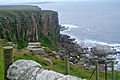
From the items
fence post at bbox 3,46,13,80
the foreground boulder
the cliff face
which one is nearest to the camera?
the foreground boulder

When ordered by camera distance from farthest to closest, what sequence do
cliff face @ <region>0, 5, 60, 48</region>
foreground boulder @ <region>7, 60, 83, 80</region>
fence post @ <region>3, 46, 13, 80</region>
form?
cliff face @ <region>0, 5, 60, 48</region> → fence post @ <region>3, 46, 13, 80</region> → foreground boulder @ <region>7, 60, 83, 80</region>

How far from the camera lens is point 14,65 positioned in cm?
550

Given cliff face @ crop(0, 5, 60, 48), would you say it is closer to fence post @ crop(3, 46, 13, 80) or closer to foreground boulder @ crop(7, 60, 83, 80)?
fence post @ crop(3, 46, 13, 80)

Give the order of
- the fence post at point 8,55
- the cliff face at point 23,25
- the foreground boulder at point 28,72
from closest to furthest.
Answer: the foreground boulder at point 28,72
the fence post at point 8,55
the cliff face at point 23,25

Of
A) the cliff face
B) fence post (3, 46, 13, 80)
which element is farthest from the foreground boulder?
the cliff face

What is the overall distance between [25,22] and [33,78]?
46.8m

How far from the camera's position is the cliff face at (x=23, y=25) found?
3909cm

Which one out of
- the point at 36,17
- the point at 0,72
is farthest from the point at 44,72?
the point at 36,17

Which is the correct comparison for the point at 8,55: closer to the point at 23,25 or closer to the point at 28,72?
the point at 28,72

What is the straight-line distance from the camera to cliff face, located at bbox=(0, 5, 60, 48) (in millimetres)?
39094

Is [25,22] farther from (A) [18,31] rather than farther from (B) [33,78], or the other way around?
(B) [33,78]

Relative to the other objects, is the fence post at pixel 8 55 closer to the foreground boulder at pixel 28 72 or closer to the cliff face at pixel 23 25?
the foreground boulder at pixel 28 72

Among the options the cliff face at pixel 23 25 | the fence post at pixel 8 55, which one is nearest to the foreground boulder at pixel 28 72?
the fence post at pixel 8 55

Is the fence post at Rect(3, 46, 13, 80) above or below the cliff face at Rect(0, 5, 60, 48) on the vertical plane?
above
